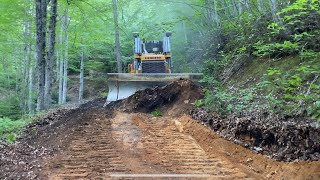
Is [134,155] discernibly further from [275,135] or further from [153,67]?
[153,67]

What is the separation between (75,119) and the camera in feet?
32.2

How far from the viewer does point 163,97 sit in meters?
11.7

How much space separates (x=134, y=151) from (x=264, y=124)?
103 inches

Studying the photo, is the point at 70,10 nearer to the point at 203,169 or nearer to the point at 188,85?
the point at 188,85

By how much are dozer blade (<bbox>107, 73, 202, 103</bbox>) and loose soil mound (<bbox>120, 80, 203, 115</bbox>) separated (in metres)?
0.29

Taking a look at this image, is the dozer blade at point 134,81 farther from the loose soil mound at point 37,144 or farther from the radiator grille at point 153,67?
the loose soil mound at point 37,144

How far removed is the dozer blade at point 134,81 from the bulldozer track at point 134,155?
11.4 ft

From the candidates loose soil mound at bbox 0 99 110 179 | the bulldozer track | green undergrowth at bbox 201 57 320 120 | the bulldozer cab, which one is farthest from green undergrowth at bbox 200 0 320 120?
loose soil mound at bbox 0 99 110 179

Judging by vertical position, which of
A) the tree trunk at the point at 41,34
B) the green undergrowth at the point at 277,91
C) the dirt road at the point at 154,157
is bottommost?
the dirt road at the point at 154,157

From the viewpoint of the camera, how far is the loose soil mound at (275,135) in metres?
5.38

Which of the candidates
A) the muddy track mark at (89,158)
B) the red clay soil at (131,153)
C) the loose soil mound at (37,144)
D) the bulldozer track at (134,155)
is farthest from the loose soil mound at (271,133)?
the loose soil mound at (37,144)

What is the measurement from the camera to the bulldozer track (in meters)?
5.23

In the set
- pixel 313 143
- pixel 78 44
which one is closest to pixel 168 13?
pixel 78 44

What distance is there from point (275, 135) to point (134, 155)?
8.55 feet
